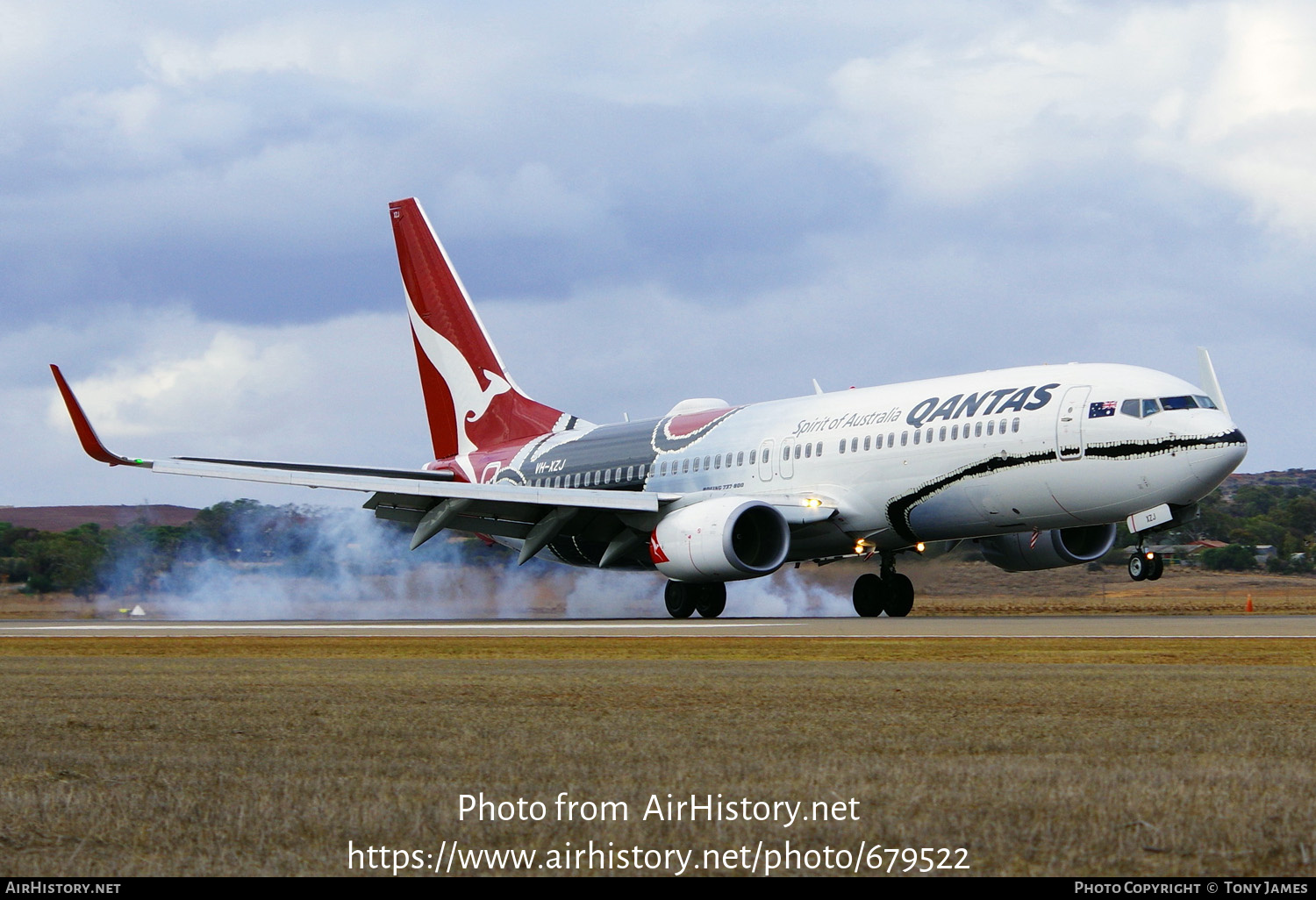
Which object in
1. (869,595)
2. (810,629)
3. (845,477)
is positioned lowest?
(810,629)

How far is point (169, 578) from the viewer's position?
44.3m

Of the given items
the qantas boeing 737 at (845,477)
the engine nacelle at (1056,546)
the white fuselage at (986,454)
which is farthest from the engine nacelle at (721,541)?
the engine nacelle at (1056,546)

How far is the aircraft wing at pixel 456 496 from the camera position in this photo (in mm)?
33250

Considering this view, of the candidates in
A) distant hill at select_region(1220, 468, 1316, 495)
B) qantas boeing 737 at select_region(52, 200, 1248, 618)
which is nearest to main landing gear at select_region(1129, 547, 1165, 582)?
qantas boeing 737 at select_region(52, 200, 1248, 618)

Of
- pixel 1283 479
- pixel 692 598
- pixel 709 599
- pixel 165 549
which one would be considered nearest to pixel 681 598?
pixel 692 598

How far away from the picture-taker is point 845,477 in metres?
31.0

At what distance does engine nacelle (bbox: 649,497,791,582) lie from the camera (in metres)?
30.2

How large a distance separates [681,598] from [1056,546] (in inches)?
291

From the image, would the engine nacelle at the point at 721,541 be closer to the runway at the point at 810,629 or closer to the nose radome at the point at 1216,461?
the runway at the point at 810,629

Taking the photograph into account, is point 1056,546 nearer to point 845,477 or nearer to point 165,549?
point 845,477

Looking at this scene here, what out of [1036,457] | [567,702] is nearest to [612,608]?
[1036,457]

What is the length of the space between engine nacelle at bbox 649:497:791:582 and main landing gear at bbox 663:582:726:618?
1.56m

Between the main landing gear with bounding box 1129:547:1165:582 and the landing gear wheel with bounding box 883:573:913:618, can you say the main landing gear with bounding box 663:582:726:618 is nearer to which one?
the landing gear wheel with bounding box 883:573:913:618

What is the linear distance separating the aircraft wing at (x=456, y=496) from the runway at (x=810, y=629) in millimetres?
4199
